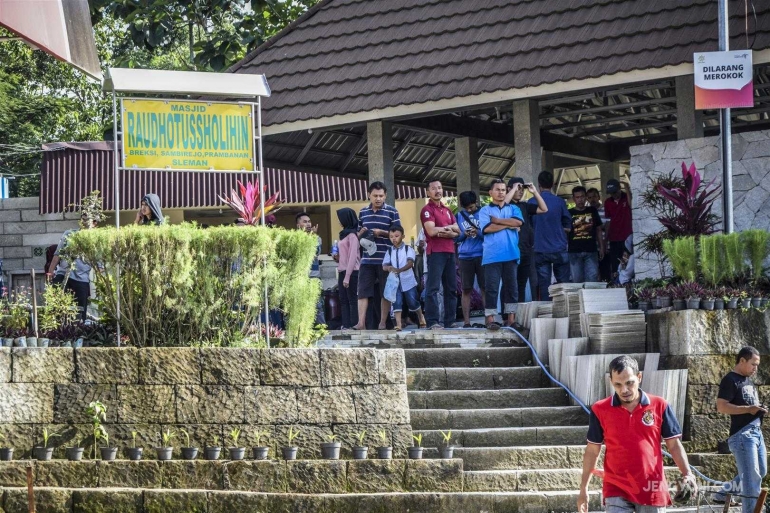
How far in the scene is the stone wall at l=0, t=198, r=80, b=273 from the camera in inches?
1029

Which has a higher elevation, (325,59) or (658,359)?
(325,59)

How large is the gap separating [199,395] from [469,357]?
10.1ft

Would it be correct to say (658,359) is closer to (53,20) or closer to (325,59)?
(53,20)

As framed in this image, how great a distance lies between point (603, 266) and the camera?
16.1 metres

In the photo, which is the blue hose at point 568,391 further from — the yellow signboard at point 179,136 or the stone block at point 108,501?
the stone block at point 108,501

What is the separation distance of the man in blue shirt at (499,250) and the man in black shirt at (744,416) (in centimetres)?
357

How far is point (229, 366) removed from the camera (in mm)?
10898

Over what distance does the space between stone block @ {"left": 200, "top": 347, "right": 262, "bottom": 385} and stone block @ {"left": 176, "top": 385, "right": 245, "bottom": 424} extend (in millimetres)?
85

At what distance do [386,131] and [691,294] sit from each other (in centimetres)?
627

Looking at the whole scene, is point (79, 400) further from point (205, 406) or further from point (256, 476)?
point (256, 476)

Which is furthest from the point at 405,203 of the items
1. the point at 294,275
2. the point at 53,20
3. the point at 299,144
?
the point at 53,20

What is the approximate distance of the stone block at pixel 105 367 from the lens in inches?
426

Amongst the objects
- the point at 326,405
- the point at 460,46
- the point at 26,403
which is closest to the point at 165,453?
the point at 26,403

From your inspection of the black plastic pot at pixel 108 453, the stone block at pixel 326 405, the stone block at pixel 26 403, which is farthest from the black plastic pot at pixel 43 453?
the stone block at pixel 326 405
